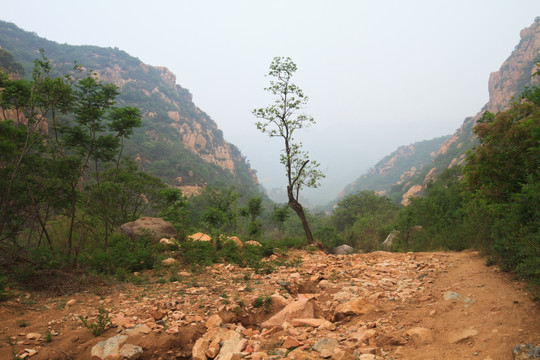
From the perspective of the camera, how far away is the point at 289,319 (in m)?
4.32

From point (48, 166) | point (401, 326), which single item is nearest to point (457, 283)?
point (401, 326)

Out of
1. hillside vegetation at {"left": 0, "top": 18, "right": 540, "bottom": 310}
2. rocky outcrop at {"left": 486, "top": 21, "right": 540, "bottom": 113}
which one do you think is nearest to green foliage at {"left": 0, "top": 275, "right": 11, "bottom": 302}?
hillside vegetation at {"left": 0, "top": 18, "right": 540, "bottom": 310}

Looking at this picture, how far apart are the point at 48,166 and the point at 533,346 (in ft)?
31.0

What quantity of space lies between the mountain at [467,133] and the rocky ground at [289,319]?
44.5m

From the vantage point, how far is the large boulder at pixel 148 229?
368 inches

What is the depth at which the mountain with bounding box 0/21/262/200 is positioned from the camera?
172ft

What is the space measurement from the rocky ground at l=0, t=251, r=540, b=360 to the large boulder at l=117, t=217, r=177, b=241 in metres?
3.44

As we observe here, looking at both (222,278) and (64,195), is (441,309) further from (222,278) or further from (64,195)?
(64,195)

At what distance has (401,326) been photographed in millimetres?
3709

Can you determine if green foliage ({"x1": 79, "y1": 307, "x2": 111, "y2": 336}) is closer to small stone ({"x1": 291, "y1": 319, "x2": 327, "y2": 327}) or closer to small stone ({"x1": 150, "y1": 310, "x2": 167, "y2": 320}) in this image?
small stone ({"x1": 150, "y1": 310, "x2": 167, "y2": 320})

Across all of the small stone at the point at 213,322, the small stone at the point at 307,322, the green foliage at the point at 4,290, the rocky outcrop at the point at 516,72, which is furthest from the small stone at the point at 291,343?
the rocky outcrop at the point at 516,72

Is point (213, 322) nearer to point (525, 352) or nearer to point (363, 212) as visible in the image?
point (525, 352)

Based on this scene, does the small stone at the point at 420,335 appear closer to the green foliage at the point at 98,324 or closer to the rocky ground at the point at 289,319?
the rocky ground at the point at 289,319

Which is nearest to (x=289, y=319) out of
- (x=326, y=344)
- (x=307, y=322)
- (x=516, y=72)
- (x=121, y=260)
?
(x=307, y=322)
